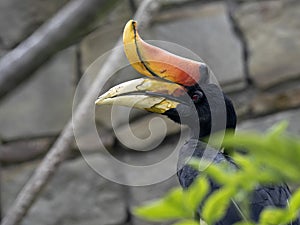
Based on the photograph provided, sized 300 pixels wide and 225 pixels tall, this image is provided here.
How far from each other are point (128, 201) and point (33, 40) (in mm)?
836

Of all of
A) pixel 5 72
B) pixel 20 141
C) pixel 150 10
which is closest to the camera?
pixel 5 72

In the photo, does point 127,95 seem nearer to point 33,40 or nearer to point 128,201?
point 33,40

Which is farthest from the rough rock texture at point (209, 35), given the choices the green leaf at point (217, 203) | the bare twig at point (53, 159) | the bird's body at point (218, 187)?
the green leaf at point (217, 203)

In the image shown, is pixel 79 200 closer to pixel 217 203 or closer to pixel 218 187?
pixel 218 187

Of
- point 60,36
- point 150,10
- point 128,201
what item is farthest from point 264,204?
point 128,201

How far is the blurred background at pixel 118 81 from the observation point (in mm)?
1577

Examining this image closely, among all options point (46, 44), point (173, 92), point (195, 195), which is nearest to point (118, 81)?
point (173, 92)

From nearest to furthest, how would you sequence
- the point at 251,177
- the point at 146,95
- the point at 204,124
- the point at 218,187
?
the point at 251,177
the point at 218,187
the point at 146,95
the point at 204,124

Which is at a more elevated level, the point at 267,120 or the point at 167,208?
the point at 167,208

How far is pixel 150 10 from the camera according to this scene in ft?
4.51

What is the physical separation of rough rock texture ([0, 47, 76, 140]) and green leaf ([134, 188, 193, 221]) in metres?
1.33

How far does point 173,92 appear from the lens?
1.16 metres

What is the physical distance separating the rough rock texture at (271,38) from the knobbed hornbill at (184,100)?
0.47 metres

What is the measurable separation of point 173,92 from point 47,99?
0.52 metres
